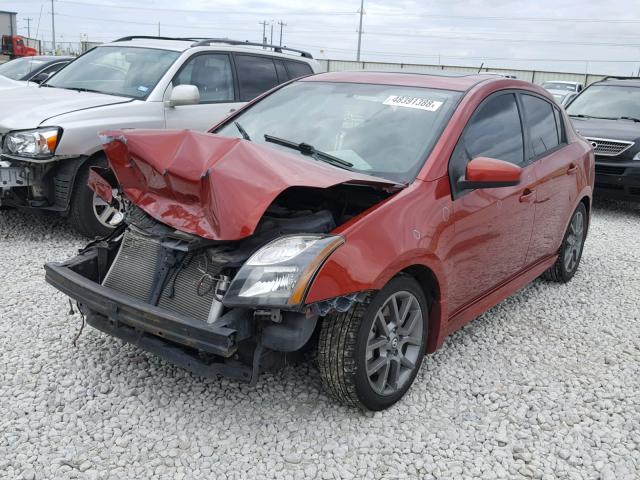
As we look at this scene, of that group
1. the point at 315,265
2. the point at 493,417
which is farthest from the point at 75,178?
the point at 493,417

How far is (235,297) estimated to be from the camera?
266 cm

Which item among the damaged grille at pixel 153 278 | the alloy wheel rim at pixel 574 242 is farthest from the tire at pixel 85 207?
the alloy wheel rim at pixel 574 242

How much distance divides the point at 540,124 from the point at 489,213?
1347 mm

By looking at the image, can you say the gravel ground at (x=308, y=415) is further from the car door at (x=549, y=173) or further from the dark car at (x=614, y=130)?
the dark car at (x=614, y=130)

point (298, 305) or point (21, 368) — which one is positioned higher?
point (298, 305)

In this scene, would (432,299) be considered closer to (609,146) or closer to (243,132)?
(243,132)

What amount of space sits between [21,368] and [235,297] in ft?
5.34

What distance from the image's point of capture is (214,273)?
2.89 metres

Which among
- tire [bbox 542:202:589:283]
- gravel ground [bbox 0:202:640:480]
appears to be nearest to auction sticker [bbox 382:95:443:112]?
gravel ground [bbox 0:202:640:480]

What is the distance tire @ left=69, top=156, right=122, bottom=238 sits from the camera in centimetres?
558

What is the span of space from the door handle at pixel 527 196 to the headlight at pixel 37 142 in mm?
3870

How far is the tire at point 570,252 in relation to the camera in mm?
5320

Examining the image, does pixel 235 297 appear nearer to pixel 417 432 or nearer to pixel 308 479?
pixel 308 479

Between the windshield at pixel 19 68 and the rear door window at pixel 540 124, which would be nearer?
the rear door window at pixel 540 124
